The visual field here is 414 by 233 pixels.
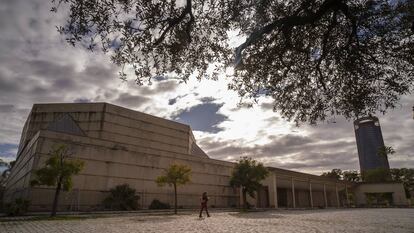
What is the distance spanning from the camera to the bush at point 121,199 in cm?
3272

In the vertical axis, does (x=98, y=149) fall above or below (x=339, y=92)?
above

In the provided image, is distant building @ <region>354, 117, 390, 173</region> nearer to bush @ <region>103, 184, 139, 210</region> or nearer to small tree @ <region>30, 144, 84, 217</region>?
bush @ <region>103, 184, 139, 210</region>

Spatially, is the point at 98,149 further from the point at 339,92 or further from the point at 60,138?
the point at 339,92

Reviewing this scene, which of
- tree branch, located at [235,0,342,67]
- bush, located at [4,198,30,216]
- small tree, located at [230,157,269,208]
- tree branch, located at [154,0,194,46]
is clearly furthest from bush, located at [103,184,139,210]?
tree branch, located at [235,0,342,67]

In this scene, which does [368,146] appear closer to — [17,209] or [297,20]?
[17,209]

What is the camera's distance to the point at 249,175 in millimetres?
41094

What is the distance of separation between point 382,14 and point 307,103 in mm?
3201

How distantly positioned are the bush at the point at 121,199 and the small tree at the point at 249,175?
1445 cm

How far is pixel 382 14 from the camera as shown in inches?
318

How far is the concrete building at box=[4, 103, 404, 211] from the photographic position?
33.1m

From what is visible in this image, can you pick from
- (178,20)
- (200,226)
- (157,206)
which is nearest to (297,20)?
(178,20)

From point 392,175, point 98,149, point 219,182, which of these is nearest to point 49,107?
point 98,149

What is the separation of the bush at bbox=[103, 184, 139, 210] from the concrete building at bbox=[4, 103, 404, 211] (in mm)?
1598

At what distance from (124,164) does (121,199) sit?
21.5ft
